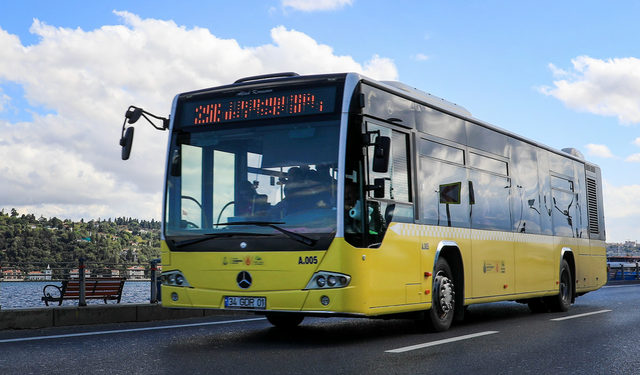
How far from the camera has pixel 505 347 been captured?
8352 millimetres

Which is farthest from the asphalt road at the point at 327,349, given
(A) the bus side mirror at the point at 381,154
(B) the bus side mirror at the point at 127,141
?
(B) the bus side mirror at the point at 127,141

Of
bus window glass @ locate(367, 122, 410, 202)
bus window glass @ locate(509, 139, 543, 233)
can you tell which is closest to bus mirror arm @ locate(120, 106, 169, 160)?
bus window glass @ locate(367, 122, 410, 202)

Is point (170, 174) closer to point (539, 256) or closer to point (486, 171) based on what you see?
point (486, 171)

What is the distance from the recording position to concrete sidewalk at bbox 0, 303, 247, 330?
35.8 ft

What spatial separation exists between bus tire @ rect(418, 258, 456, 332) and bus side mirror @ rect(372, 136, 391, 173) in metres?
2.30

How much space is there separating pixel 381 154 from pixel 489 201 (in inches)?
169

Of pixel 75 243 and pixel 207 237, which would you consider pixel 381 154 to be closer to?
pixel 207 237

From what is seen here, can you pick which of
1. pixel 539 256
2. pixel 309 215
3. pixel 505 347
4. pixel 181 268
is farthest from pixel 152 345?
pixel 539 256

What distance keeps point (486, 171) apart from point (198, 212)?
16.7 ft

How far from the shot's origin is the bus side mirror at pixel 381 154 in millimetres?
8195

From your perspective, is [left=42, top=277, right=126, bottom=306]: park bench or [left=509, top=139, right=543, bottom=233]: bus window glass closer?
[left=509, top=139, right=543, bottom=233]: bus window glass

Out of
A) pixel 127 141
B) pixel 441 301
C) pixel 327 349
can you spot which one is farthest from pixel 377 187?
pixel 127 141

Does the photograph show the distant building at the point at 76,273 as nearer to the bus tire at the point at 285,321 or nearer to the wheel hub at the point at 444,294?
the bus tire at the point at 285,321

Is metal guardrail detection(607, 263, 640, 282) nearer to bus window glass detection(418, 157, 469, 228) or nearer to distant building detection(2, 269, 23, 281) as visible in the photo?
bus window glass detection(418, 157, 469, 228)
